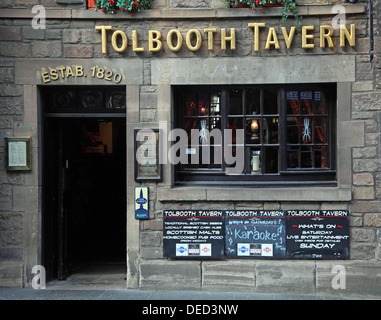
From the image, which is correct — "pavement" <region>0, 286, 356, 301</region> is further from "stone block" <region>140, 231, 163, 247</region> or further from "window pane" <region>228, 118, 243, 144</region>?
"window pane" <region>228, 118, 243, 144</region>

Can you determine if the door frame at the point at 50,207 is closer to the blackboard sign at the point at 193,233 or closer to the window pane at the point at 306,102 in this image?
the blackboard sign at the point at 193,233

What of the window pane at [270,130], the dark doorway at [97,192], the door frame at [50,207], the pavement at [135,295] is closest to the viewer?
the pavement at [135,295]

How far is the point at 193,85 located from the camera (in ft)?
27.4

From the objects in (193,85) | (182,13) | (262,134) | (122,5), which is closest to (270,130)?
(262,134)

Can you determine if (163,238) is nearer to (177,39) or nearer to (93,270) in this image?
(93,270)

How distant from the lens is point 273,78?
8.09 metres

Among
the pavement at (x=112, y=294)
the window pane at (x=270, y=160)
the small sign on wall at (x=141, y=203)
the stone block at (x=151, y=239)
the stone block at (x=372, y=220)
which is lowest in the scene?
the pavement at (x=112, y=294)

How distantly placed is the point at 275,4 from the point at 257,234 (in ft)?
12.4

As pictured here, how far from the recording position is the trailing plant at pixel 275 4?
793cm

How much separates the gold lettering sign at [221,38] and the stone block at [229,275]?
3480 millimetres

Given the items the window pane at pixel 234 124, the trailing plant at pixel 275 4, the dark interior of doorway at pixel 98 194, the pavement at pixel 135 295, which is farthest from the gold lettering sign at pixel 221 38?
the pavement at pixel 135 295

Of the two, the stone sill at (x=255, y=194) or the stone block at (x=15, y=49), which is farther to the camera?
the stone block at (x=15, y=49)

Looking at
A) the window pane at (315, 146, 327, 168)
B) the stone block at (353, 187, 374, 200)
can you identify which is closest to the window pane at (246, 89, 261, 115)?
the window pane at (315, 146, 327, 168)

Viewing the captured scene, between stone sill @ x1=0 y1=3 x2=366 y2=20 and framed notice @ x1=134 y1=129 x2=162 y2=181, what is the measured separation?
1.90 m
